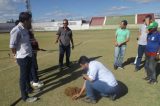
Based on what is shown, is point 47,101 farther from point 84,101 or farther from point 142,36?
point 142,36

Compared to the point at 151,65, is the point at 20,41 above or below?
above

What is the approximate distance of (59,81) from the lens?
8961 millimetres

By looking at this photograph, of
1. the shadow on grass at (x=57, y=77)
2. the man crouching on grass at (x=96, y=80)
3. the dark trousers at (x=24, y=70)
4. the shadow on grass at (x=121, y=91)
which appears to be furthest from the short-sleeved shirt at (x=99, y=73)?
the shadow on grass at (x=57, y=77)

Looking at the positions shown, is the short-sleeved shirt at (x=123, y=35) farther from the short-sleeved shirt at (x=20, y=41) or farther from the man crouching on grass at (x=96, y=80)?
the short-sleeved shirt at (x=20, y=41)

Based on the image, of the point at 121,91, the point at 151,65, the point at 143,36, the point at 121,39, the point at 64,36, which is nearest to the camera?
the point at 121,91

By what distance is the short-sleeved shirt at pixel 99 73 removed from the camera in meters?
6.34

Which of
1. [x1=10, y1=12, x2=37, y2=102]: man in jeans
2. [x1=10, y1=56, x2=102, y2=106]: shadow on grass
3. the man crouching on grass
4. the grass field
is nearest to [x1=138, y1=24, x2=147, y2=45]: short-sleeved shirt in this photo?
the grass field

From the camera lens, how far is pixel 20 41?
256 inches

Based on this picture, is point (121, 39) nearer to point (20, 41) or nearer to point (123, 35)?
point (123, 35)

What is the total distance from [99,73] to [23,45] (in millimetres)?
2001

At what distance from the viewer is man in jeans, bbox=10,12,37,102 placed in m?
6.30

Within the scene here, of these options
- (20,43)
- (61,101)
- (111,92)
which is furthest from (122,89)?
(20,43)

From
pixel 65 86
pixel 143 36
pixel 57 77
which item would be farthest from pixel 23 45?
pixel 143 36

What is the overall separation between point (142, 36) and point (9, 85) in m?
5.16
